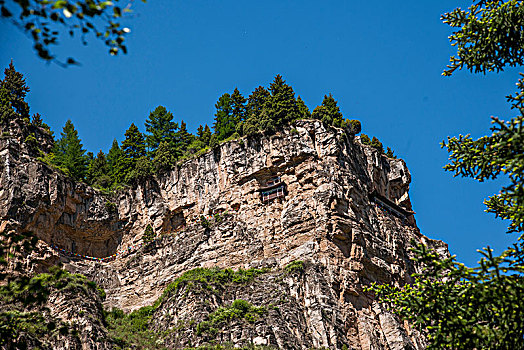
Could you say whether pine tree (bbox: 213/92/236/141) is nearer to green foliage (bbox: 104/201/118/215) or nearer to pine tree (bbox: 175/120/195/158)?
pine tree (bbox: 175/120/195/158)

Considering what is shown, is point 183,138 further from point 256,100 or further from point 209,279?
point 209,279

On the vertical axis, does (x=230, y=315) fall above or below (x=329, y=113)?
below

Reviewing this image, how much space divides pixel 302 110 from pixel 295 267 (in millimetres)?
21427

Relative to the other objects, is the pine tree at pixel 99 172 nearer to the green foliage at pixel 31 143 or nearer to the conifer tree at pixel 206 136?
the green foliage at pixel 31 143

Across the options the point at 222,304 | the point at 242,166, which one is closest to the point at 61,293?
the point at 222,304

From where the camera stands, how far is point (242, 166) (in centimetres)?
6059

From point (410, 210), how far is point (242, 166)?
63.4 ft

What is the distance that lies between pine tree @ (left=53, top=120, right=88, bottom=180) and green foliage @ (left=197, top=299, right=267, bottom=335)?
26112mm

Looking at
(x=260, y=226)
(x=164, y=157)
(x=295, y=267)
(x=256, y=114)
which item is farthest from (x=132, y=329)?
(x=256, y=114)

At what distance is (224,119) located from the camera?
69562 mm

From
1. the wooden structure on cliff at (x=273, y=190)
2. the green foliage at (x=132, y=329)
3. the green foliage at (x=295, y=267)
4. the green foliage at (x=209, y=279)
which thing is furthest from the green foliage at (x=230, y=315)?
the wooden structure on cliff at (x=273, y=190)

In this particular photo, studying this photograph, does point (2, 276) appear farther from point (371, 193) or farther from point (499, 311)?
point (371, 193)

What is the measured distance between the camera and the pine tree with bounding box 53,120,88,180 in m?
65.6

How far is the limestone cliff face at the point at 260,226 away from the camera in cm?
4825
